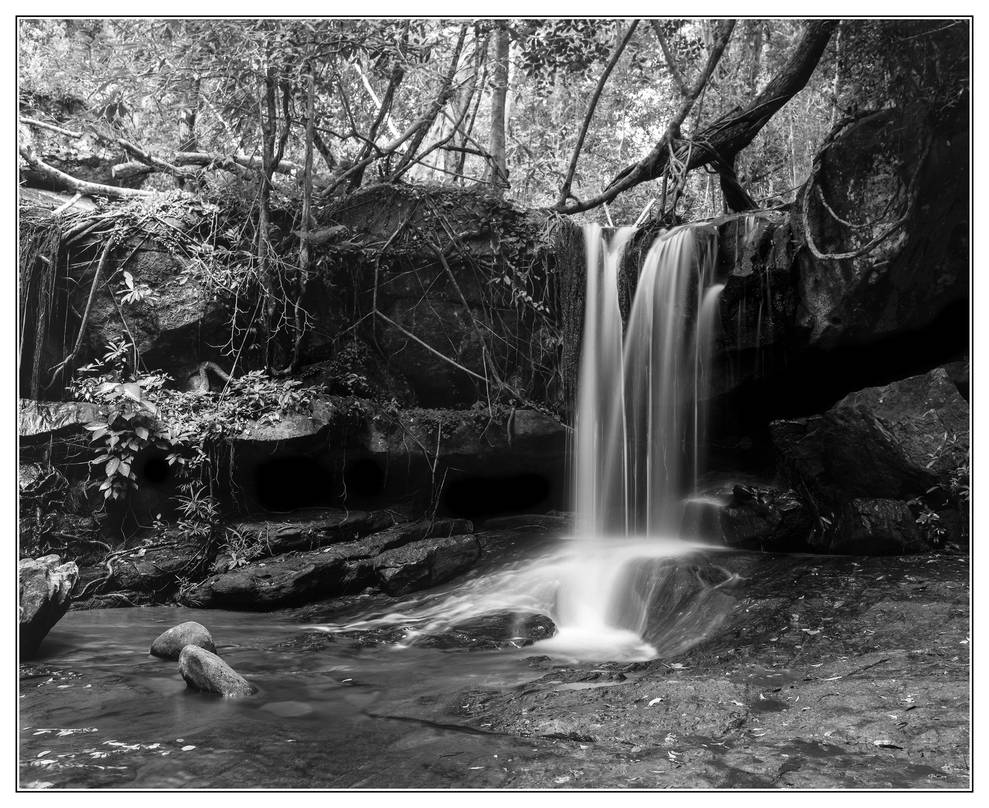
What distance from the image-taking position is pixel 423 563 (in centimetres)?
671

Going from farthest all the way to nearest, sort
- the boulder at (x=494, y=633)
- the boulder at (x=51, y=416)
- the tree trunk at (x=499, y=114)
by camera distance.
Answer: the tree trunk at (x=499, y=114)
the boulder at (x=51, y=416)
the boulder at (x=494, y=633)

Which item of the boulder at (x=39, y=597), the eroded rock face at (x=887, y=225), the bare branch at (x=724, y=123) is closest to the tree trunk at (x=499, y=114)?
the bare branch at (x=724, y=123)

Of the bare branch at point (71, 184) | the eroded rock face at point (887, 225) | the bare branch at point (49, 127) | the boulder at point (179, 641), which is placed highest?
the bare branch at point (49, 127)

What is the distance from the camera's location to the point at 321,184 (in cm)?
845

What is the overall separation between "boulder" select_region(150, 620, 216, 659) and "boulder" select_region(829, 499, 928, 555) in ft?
17.1

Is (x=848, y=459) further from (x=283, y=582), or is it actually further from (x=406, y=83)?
(x=406, y=83)

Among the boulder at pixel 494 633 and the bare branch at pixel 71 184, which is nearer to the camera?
the boulder at pixel 494 633

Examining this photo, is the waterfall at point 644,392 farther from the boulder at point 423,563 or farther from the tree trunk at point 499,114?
the tree trunk at point 499,114

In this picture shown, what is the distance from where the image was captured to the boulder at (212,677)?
393 centimetres

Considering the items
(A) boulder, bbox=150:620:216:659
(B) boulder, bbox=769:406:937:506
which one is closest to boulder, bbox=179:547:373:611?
(A) boulder, bbox=150:620:216:659

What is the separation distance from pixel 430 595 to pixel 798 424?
3.90 meters

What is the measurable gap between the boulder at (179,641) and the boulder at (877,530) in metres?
5.21

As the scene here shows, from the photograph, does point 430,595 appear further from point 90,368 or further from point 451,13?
point 451,13

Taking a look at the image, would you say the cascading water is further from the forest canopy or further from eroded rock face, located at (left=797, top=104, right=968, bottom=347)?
eroded rock face, located at (left=797, top=104, right=968, bottom=347)
